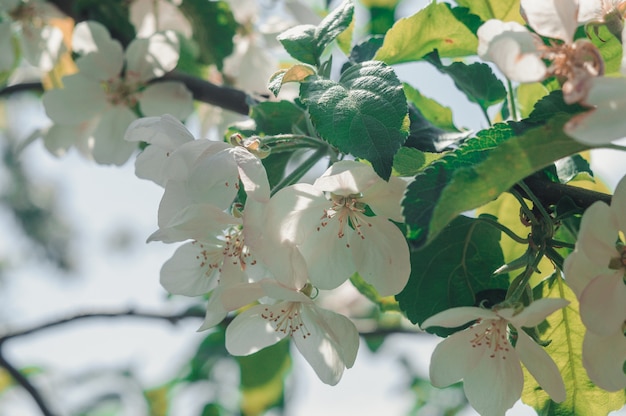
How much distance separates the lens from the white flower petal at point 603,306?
1.88 feet

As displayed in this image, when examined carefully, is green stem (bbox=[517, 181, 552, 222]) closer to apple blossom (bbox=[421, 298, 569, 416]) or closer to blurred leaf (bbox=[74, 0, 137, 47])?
apple blossom (bbox=[421, 298, 569, 416])

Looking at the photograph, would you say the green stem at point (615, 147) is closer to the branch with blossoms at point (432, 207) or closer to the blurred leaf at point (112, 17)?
the branch with blossoms at point (432, 207)

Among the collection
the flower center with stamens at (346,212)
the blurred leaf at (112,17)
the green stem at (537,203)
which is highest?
the green stem at (537,203)

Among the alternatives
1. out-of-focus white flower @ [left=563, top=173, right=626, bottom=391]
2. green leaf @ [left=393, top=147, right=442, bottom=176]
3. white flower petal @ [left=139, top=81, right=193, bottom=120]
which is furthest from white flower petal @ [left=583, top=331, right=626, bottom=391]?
white flower petal @ [left=139, top=81, right=193, bottom=120]

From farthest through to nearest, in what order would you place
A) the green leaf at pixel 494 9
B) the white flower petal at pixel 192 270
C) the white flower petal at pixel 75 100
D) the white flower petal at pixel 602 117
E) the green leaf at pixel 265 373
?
the green leaf at pixel 265 373 < the white flower petal at pixel 75 100 < the green leaf at pixel 494 9 < the white flower petal at pixel 192 270 < the white flower petal at pixel 602 117

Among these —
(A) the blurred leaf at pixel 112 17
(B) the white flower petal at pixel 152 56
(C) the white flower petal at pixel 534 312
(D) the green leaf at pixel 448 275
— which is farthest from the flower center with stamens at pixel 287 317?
(A) the blurred leaf at pixel 112 17

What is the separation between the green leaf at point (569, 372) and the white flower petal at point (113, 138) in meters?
0.75

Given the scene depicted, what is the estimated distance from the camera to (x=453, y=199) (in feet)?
1.76

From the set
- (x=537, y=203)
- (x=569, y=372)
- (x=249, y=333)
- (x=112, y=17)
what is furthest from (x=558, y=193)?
(x=112, y=17)

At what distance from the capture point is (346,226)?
761 millimetres

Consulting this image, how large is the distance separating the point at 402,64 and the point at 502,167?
0.46 meters

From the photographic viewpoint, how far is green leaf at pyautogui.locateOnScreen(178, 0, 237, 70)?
1.35 metres

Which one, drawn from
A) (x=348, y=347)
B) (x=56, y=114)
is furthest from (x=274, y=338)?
(x=56, y=114)

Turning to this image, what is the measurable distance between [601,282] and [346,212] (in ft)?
0.90
